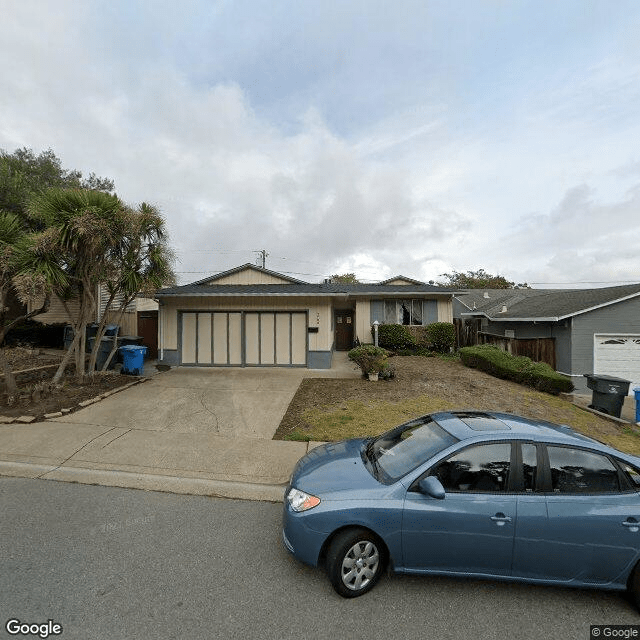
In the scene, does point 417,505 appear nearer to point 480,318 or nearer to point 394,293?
point 394,293

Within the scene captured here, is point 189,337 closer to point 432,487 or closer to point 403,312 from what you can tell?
point 403,312

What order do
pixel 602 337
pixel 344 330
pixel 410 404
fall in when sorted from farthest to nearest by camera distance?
pixel 344 330 → pixel 602 337 → pixel 410 404

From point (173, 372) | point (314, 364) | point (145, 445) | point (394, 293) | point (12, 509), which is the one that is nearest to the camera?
point (12, 509)

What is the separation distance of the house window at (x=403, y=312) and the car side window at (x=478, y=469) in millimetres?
14786

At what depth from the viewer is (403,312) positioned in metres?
17.5

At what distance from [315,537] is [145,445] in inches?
165

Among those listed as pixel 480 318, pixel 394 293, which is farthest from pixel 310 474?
pixel 480 318

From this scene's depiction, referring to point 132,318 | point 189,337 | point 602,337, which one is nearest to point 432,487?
point 189,337

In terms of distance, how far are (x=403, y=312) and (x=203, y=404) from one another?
12129mm

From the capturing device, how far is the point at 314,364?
1277 cm

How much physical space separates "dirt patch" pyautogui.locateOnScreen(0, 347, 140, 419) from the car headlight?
21.3ft

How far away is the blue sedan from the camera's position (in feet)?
8.70

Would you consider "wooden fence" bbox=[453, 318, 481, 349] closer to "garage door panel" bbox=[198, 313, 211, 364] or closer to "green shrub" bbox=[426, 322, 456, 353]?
"green shrub" bbox=[426, 322, 456, 353]

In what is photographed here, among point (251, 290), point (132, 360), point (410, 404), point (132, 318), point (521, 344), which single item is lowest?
point (410, 404)
